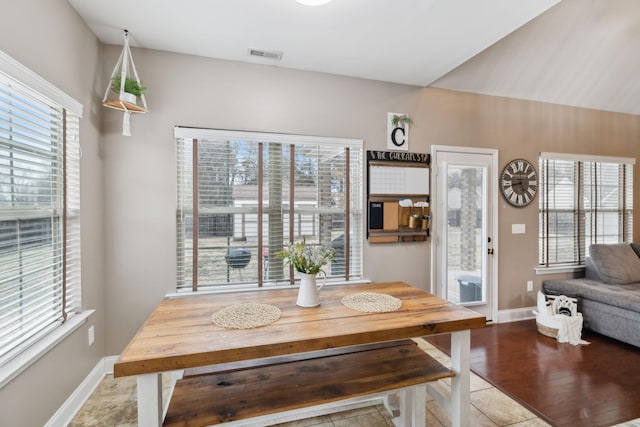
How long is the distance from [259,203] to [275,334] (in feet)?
5.22

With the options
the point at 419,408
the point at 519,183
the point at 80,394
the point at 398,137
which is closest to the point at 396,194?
the point at 398,137

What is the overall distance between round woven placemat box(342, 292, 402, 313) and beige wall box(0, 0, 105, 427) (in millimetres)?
1751

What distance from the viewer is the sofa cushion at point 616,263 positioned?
11.6 feet

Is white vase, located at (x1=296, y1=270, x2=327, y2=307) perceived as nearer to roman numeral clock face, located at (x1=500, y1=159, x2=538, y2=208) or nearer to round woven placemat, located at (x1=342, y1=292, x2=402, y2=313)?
round woven placemat, located at (x1=342, y1=292, x2=402, y2=313)

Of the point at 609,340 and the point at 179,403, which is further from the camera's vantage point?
the point at 609,340

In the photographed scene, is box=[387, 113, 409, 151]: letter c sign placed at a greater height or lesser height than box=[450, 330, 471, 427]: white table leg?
greater

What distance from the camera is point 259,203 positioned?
2.85 m

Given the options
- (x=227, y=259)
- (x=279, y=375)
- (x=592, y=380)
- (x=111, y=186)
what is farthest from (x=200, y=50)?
(x=592, y=380)

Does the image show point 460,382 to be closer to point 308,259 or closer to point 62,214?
point 308,259

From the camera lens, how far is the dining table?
1271 mm

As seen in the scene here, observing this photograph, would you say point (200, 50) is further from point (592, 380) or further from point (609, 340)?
point (609, 340)

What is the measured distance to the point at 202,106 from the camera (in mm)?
2723

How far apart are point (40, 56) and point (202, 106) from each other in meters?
1.12

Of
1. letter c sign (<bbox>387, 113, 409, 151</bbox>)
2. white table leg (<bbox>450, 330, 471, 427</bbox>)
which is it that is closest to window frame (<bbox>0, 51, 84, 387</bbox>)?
white table leg (<bbox>450, 330, 471, 427</bbox>)
